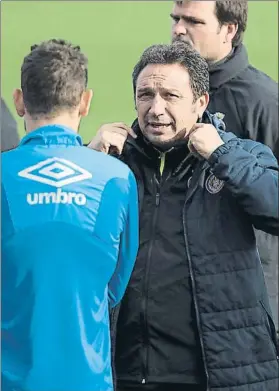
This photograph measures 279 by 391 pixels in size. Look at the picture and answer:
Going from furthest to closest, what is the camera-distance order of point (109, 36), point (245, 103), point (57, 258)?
point (109, 36) < point (245, 103) < point (57, 258)

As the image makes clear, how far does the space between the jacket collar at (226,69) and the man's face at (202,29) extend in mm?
37

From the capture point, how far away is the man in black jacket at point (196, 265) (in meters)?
2.76

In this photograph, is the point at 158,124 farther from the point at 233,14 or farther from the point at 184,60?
the point at 233,14

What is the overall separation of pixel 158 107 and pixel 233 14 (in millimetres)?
840

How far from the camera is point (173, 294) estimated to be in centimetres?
282

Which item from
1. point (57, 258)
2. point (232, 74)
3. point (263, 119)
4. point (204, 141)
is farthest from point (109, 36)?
point (57, 258)

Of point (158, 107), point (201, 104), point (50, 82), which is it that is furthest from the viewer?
point (201, 104)

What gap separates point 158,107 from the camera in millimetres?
2898

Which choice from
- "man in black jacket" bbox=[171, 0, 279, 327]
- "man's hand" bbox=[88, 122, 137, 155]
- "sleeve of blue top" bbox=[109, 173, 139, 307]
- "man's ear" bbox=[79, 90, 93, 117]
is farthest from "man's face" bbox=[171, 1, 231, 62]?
"sleeve of blue top" bbox=[109, 173, 139, 307]

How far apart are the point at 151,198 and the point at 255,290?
40cm

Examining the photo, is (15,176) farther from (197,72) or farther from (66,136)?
(197,72)

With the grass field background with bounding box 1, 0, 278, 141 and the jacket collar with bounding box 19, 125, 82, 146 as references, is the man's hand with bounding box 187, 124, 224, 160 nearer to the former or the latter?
the jacket collar with bounding box 19, 125, 82, 146

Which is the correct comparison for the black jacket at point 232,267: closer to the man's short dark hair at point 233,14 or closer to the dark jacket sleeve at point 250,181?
the dark jacket sleeve at point 250,181

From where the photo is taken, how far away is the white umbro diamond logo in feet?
8.30
